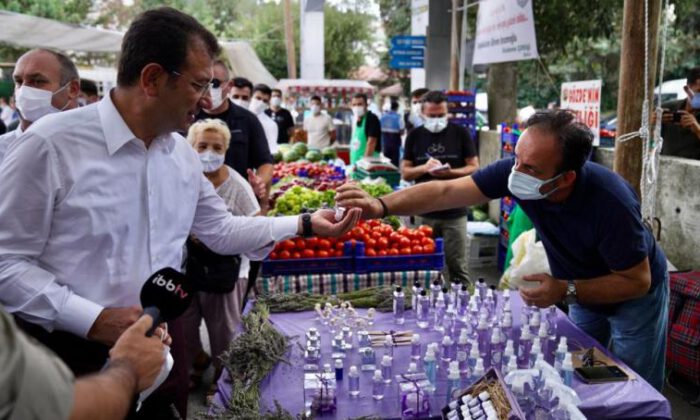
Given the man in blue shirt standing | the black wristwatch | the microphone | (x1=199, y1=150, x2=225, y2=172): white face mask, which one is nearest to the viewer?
the microphone

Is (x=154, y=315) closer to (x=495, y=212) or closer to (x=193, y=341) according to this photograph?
(x=193, y=341)

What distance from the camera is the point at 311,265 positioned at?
4086 mm

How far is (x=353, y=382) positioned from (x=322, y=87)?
Answer: 44.7 feet

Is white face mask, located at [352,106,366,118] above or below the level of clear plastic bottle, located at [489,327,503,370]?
above

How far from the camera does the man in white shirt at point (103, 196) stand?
6.05 ft

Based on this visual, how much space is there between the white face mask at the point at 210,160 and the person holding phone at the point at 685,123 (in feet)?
14.0

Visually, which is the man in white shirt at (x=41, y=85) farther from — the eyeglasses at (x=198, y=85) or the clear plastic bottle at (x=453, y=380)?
the clear plastic bottle at (x=453, y=380)

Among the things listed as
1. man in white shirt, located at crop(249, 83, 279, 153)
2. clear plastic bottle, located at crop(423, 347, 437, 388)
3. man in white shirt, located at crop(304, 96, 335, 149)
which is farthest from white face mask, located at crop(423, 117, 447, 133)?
man in white shirt, located at crop(304, 96, 335, 149)

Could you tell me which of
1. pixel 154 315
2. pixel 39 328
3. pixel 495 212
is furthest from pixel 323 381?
pixel 495 212

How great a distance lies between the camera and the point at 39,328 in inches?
79.8

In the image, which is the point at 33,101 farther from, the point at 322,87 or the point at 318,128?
the point at 322,87

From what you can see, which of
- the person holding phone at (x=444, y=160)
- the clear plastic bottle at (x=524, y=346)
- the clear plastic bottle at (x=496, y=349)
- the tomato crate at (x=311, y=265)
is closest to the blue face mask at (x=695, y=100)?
the person holding phone at (x=444, y=160)

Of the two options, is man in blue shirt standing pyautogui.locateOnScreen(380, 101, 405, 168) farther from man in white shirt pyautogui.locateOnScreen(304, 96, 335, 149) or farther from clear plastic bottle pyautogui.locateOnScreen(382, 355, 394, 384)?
clear plastic bottle pyautogui.locateOnScreen(382, 355, 394, 384)

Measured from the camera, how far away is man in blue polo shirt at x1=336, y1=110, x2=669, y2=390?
2.63 m
